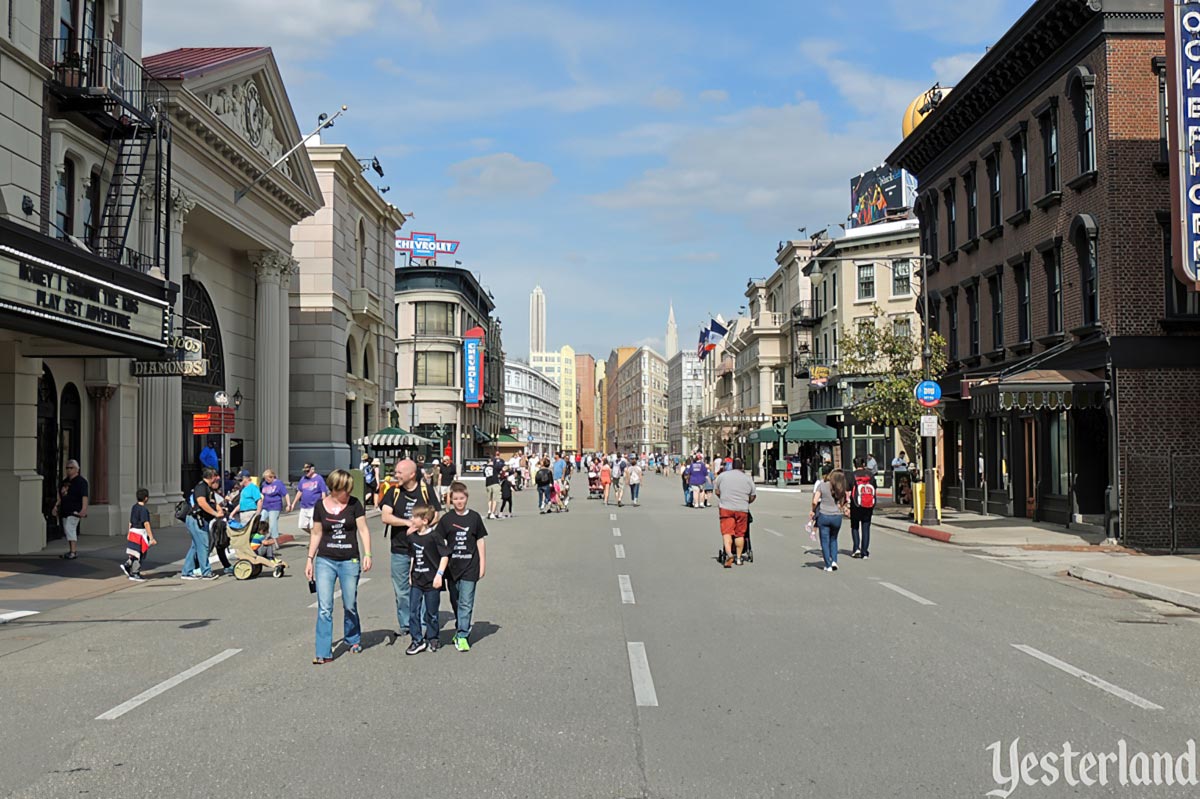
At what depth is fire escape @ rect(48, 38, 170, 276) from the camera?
66.4 feet

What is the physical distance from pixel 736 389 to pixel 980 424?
59.5 metres

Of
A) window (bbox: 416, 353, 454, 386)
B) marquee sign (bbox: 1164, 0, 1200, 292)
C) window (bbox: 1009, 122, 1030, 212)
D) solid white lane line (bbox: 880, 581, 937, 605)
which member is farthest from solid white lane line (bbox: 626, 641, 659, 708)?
window (bbox: 416, 353, 454, 386)

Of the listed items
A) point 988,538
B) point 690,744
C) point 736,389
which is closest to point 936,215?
point 988,538

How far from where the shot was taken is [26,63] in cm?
1838

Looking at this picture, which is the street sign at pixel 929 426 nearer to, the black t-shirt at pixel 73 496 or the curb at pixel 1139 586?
the curb at pixel 1139 586

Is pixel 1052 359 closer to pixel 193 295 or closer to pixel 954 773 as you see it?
pixel 954 773

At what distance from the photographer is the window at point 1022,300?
87.5ft

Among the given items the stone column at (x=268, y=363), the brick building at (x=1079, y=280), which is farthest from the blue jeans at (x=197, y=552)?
the stone column at (x=268, y=363)

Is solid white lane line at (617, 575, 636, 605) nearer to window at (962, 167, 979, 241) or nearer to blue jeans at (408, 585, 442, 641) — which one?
blue jeans at (408, 585, 442, 641)

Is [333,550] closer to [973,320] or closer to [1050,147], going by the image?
[1050,147]

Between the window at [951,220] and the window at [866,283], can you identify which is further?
the window at [866,283]

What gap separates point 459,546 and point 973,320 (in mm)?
25363

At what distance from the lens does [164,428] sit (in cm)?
2533

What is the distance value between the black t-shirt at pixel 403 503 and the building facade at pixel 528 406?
13440 cm
